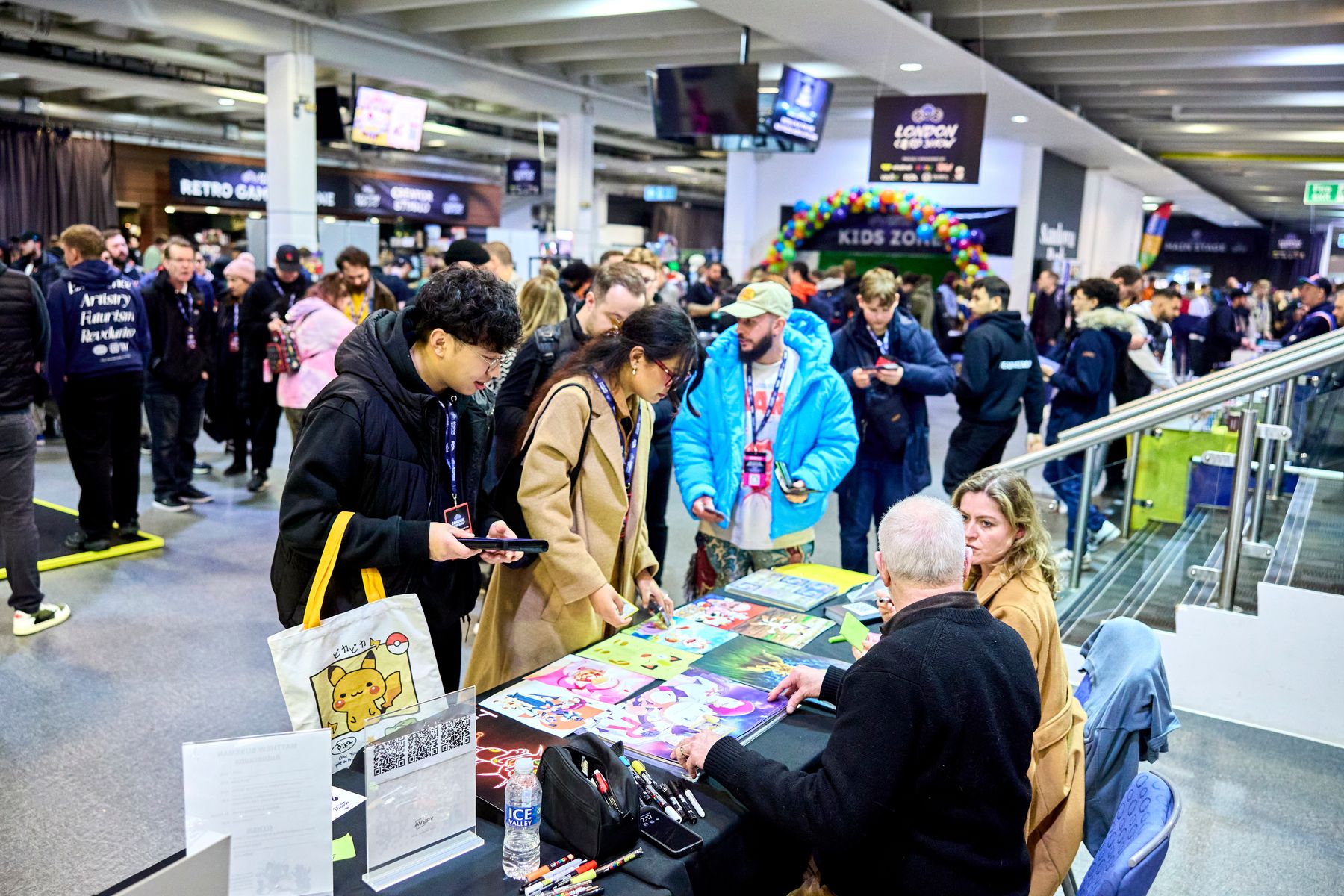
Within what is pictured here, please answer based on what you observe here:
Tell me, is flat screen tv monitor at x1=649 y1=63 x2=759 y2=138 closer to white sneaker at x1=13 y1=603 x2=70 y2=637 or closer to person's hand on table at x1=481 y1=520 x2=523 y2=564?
white sneaker at x1=13 y1=603 x2=70 y2=637

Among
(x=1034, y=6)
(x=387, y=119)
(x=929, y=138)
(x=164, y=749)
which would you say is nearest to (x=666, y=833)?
(x=164, y=749)

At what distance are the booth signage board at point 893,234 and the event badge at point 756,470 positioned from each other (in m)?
10.8

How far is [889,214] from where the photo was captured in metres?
13.4

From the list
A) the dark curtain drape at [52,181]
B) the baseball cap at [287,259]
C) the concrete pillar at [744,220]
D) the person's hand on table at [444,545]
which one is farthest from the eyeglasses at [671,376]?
the dark curtain drape at [52,181]

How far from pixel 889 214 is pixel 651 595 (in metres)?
11.6

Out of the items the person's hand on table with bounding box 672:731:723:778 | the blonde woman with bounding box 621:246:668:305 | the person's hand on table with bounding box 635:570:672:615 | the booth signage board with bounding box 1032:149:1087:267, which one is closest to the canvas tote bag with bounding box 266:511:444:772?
the person's hand on table with bounding box 672:731:723:778

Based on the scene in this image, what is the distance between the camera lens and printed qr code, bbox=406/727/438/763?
152 cm

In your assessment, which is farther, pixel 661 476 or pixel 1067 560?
pixel 1067 560

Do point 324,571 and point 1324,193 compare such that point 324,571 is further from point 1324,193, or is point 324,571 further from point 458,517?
point 1324,193

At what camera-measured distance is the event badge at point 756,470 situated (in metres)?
3.49

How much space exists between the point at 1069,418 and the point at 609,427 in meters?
4.33

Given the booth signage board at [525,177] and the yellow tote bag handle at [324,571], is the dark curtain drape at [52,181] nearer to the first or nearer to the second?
the booth signage board at [525,177]

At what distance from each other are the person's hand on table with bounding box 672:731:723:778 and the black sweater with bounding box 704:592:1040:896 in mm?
106

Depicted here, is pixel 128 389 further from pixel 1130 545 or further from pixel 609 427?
pixel 1130 545
